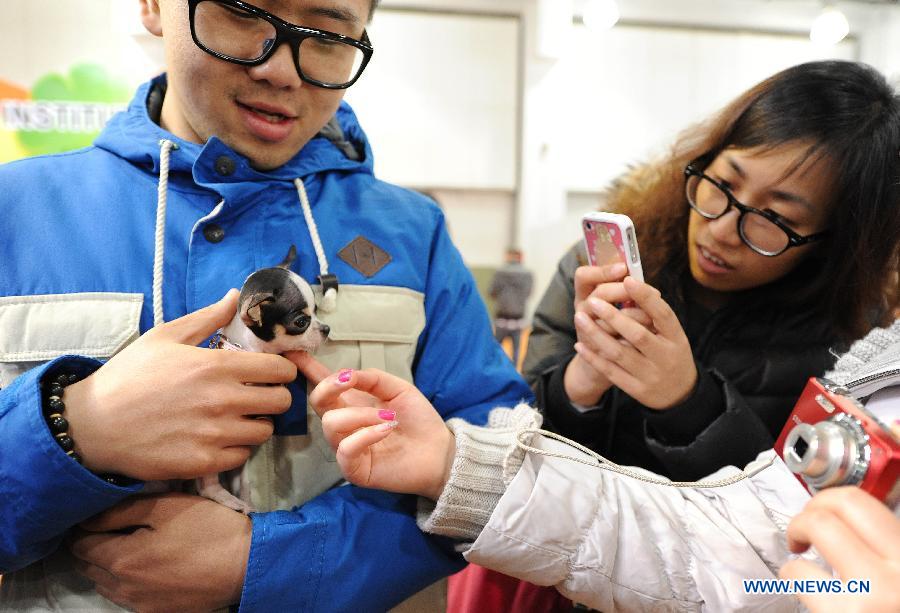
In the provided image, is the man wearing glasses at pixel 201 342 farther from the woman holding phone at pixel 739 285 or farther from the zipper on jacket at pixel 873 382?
the zipper on jacket at pixel 873 382

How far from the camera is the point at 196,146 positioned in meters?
0.90

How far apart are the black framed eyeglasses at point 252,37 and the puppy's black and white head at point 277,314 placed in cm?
29

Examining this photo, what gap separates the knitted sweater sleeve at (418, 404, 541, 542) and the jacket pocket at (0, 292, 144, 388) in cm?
48

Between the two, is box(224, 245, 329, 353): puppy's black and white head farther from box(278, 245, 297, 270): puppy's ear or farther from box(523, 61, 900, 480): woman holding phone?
box(523, 61, 900, 480): woman holding phone

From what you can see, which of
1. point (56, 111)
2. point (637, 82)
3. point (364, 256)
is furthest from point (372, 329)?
point (637, 82)

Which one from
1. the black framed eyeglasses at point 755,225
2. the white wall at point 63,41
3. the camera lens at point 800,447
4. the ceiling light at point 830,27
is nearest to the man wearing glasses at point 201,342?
the camera lens at point 800,447

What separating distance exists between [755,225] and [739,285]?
16 cm

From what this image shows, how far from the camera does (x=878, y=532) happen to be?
1.72 feet

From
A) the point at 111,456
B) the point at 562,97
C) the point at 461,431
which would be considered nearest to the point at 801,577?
the point at 461,431

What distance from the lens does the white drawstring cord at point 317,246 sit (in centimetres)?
89

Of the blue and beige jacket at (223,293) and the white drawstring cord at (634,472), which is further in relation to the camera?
the white drawstring cord at (634,472)

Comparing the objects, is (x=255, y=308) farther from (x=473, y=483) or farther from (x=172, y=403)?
(x=473, y=483)

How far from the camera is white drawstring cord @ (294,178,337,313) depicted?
89 centimetres
